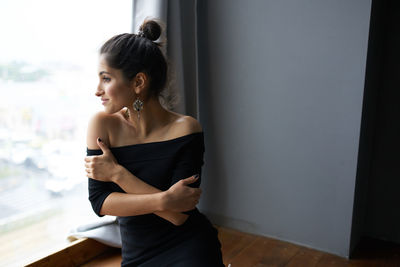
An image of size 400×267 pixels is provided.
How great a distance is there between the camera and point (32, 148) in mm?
1564

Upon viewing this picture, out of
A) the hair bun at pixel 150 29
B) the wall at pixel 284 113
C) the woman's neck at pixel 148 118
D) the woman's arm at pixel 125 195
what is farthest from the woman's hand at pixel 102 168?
the wall at pixel 284 113

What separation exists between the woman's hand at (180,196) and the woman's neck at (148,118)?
0.24m

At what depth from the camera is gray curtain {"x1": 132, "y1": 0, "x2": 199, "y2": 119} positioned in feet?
5.92

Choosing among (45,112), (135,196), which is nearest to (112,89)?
(135,196)

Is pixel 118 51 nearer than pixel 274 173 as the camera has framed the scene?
Yes

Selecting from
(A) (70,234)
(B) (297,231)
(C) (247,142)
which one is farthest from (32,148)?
(B) (297,231)

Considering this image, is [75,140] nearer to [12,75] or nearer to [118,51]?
[12,75]

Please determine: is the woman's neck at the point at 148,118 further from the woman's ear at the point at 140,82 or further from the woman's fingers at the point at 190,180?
the woman's fingers at the point at 190,180

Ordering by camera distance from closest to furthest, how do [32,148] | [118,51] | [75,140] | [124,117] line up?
[118,51] < [124,117] < [32,148] < [75,140]

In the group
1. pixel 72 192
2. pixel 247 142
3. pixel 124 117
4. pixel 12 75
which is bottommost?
pixel 72 192

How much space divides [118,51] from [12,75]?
617 mm

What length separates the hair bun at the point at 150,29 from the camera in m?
1.20

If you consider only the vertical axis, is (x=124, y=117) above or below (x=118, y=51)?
below

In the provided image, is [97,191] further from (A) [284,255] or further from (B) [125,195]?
(A) [284,255]
